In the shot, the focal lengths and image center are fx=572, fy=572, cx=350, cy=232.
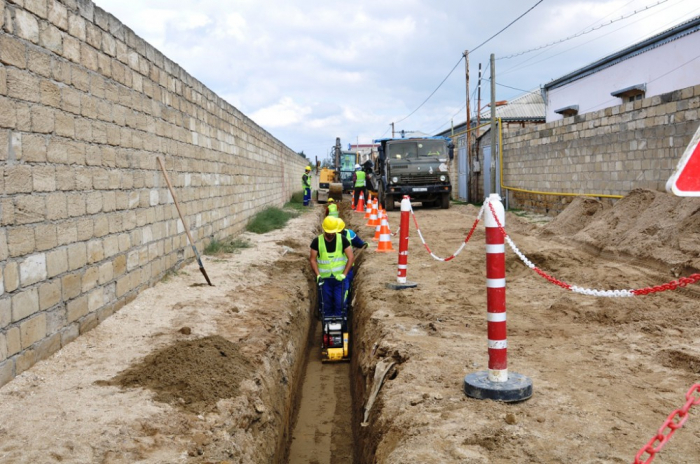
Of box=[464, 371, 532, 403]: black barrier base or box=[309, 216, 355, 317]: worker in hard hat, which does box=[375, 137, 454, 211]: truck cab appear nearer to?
box=[309, 216, 355, 317]: worker in hard hat

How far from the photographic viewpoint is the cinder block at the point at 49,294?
14.3ft

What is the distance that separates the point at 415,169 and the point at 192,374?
15797 mm

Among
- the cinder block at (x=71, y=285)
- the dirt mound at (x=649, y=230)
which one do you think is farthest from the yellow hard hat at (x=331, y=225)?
the dirt mound at (x=649, y=230)

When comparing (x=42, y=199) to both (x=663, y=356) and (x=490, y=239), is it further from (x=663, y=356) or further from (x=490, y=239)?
(x=663, y=356)

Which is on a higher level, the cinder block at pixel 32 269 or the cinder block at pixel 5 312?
the cinder block at pixel 32 269

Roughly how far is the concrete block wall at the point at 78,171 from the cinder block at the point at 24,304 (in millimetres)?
12

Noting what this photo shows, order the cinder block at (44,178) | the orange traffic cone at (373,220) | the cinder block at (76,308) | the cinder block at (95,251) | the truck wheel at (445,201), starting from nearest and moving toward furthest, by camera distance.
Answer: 1. the cinder block at (44,178)
2. the cinder block at (76,308)
3. the cinder block at (95,251)
4. the orange traffic cone at (373,220)
5. the truck wheel at (445,201)

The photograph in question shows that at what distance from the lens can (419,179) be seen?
19.4 metres

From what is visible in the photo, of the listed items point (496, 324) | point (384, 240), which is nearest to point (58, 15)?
point (496, 324)

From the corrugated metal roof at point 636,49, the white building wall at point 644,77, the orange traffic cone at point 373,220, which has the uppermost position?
the corrugated metal roof at point 636,49

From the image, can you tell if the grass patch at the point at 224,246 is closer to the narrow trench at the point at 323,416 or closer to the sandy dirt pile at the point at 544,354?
the sandy dirt pile at the point at 544,354

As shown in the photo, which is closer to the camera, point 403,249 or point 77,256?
point 77,256

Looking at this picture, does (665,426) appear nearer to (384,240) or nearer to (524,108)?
(384,240)

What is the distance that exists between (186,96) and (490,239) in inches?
264
